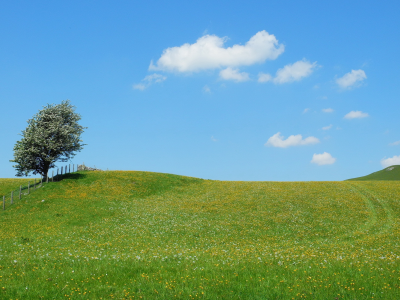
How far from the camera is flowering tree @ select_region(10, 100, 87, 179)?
181ft

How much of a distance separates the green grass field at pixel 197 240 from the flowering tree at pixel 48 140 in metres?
5.64

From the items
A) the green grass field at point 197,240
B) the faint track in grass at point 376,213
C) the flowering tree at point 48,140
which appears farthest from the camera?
the flowering tree at point 48,140

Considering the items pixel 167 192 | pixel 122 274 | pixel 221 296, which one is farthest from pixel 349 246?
pixel 167 192

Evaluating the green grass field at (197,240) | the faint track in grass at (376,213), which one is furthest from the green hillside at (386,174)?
the faint track in grass at (376,213)

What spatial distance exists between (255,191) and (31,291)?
1723 inches

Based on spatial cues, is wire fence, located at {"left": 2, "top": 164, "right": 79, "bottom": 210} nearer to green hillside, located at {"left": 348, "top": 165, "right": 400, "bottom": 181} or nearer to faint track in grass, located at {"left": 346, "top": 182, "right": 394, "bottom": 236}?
faint track in grass, located at {"left": 346, "top": 182, "right": 394, "bottom": 236}

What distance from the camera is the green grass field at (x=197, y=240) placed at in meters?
13.8

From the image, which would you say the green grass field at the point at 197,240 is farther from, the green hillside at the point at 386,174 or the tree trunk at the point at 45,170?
the green hillside at the point at 386,174

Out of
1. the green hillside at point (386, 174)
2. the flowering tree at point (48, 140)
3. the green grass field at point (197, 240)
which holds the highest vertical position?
the flowering tree at point (48, 140)

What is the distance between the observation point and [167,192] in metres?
54.9

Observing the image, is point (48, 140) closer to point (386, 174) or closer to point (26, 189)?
point (26, 189)

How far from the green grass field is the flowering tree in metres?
5.64

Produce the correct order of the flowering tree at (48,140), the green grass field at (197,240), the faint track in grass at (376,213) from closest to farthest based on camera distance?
the green grass field at (197,240)
the faint track in grass at (376,213)
the flowering tree at (48,140)

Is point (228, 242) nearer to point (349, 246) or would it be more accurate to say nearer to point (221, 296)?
point (349, 246)
